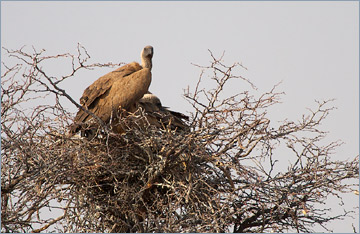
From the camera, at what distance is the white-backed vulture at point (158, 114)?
8.41 metres

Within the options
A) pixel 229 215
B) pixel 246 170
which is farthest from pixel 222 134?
pixel 229 215

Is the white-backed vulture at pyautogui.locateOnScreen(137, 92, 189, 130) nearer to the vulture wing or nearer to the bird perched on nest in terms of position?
the bird perched on nest

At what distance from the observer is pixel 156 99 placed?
9.11 meters

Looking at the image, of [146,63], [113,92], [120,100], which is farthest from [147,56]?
[120,100]

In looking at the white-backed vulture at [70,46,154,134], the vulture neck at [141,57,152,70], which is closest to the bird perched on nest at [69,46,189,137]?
the white-backed vulture at [70,46,154,134]

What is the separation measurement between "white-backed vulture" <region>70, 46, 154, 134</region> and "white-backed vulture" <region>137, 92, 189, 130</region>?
0.78ft

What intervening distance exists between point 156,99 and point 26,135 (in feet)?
7.72

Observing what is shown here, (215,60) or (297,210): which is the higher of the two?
(215,60)

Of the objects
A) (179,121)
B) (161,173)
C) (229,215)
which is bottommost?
(229,215)

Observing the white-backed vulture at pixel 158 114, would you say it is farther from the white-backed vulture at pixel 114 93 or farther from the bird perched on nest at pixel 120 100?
the white-backed vulture at pixel 114 93

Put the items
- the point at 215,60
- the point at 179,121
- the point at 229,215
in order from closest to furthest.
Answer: the point at 229,215 < the point at 215,60 < the point at 179,121

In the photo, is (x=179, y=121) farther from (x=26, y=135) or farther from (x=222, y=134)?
(x=26, y=135)

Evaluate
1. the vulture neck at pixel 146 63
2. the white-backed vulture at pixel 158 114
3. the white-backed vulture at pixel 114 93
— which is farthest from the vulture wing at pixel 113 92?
the vulture neck at pixel 146 63

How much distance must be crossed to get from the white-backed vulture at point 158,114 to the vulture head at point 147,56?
450 millimetres
